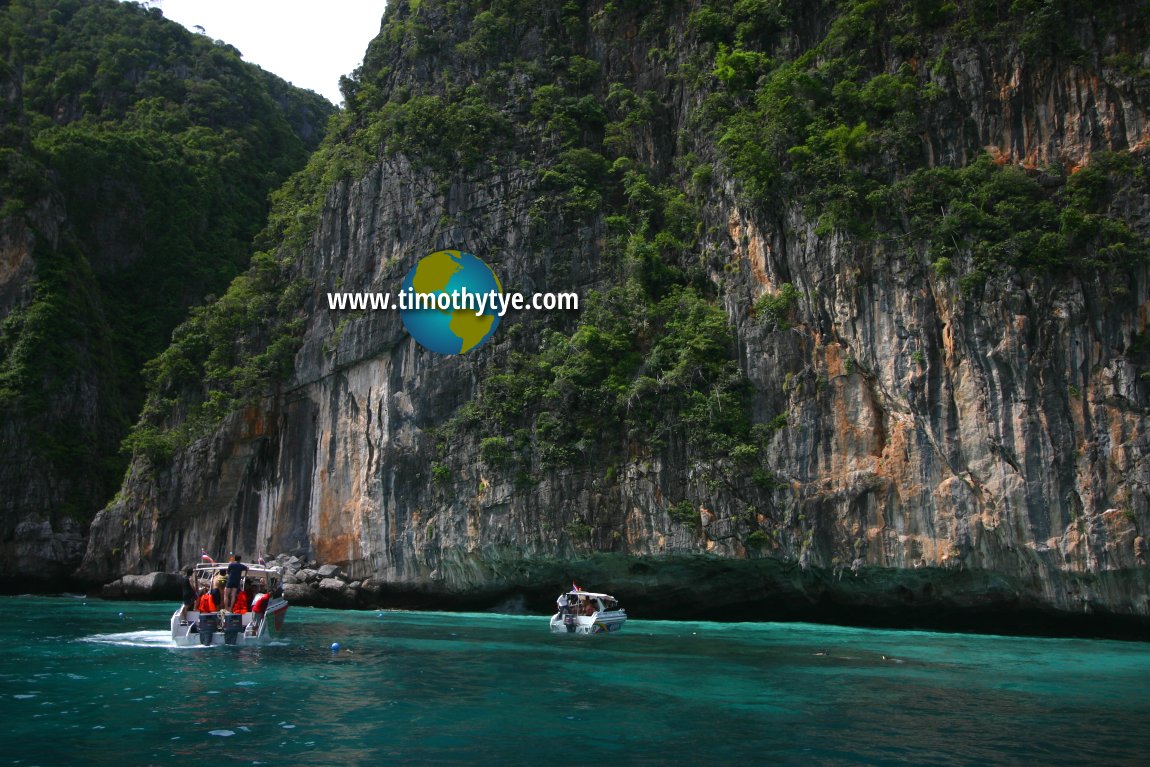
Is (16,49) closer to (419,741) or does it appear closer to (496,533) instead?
(496,533)

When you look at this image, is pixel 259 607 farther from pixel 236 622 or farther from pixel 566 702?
pixel 566 702

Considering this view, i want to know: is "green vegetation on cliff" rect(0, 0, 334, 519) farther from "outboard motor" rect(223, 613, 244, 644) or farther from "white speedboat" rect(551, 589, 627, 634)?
"white speedboat" rect(551, 589, 627, 634)

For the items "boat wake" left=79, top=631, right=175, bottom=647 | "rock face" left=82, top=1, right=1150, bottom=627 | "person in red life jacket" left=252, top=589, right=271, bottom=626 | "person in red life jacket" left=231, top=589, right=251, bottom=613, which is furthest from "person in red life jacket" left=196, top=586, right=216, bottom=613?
"rock face" left=82, top=1, right=1150, bottom=627

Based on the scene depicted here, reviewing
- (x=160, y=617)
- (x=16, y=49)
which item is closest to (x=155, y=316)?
(x=16, y=49)

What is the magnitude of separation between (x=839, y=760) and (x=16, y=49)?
65.9m

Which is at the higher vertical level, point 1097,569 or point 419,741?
point 1097,569

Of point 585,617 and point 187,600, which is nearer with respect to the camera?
point 187,600

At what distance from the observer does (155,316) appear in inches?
1924

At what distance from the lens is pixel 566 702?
11.1 meters

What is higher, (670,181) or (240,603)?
(670,181)

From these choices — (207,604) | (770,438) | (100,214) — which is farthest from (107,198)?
(770,438)

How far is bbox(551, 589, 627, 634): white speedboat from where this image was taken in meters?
20.9

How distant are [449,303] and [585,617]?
14.2 meters

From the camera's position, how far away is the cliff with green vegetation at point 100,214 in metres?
39.5
